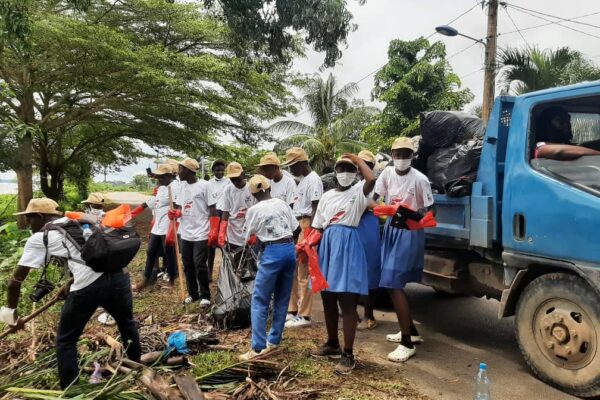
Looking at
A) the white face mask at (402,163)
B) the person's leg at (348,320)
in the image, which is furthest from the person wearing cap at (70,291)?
the white face mask at (402,163)

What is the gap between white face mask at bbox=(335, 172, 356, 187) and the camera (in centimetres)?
408

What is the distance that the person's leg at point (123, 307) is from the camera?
347cm

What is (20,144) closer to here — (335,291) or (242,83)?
(242,83)

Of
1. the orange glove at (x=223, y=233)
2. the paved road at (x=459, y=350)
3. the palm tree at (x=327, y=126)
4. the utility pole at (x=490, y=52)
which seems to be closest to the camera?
the paved road at (x=459, y=350)

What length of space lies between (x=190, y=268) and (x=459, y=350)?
3293 millimetres

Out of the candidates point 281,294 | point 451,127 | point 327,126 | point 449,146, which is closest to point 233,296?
point 281,294

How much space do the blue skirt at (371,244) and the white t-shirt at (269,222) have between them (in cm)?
72

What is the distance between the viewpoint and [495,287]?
4.31 metres

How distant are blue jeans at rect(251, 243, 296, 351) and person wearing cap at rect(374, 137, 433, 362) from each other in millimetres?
879

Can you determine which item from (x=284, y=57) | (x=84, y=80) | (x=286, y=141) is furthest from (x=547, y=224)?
(x=286, y=141)

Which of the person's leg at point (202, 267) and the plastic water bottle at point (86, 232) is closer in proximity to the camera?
the plastic water bottle at point (86, 232)

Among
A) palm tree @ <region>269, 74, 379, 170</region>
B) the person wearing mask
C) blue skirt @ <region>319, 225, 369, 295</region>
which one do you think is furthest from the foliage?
blue skirt @ <region>319, 225, 369, 295</region>

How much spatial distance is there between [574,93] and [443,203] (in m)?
1.53

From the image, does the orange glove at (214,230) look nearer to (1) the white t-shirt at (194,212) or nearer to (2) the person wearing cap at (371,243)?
(1) the white t-shirt at (194,212)
